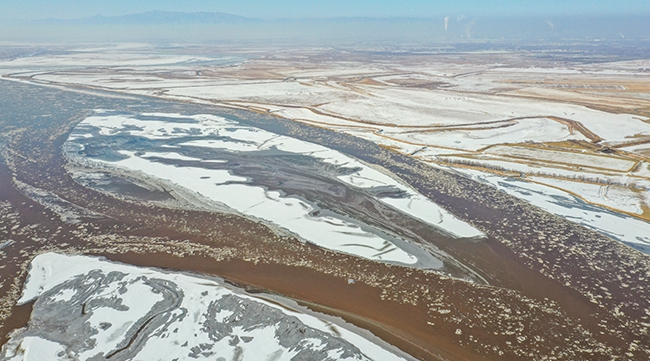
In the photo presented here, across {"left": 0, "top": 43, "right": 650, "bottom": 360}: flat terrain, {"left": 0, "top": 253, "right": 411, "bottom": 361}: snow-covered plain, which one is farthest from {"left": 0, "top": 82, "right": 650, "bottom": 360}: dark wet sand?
{"left": 0, "top": 253, "right": 411, "bottom": 361}: snow-covered plain

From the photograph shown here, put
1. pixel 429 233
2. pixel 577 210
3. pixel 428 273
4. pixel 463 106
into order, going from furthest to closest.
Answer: pixel 463 106, pixel 577 210, pixel 429 233, pixel 428 273

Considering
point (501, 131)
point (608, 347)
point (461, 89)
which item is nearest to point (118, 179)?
point (608, 347)

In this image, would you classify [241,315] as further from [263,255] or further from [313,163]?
[313,163]

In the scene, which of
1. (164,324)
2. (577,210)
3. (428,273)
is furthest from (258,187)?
(577,210)

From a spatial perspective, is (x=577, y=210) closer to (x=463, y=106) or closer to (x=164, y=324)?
(x=164, y=324)

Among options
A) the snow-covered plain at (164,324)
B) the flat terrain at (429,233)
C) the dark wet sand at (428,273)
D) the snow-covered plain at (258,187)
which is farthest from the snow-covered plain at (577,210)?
the snow-covered plain at (164,324)

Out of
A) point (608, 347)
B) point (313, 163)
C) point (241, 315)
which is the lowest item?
point (608, 347)

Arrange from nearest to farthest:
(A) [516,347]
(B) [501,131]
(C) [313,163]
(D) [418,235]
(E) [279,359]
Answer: (E) [279,359]
(A) [516,347]
(D) [418,235]
(C) [313,163]
(B) [501,131]
